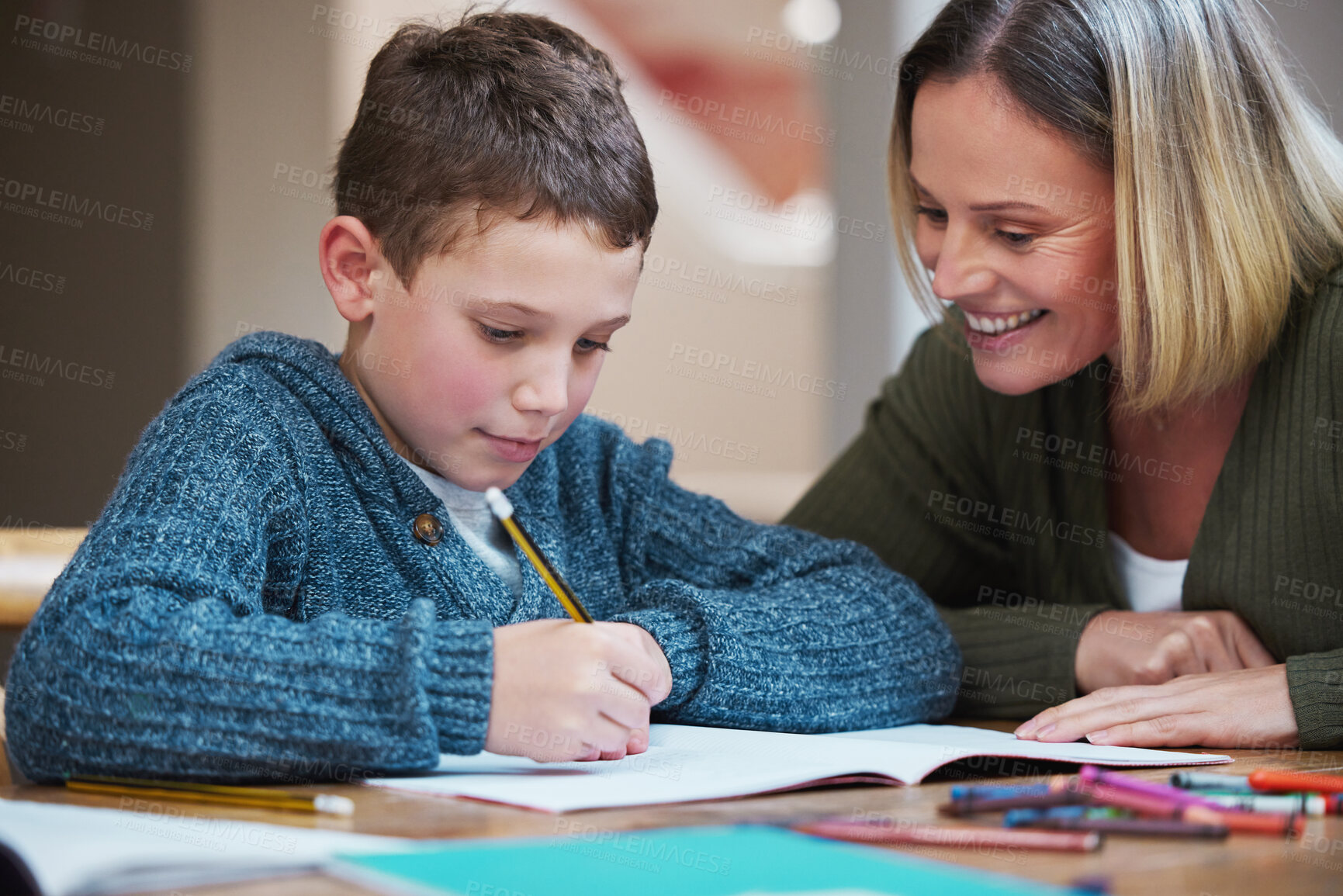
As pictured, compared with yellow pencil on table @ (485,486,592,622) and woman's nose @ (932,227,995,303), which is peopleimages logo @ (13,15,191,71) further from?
yellow pencil on table @ (485,486,592,622)

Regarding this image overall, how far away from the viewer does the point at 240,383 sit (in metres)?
0.99

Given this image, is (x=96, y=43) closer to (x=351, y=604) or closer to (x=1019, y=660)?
(x=351, y=604)

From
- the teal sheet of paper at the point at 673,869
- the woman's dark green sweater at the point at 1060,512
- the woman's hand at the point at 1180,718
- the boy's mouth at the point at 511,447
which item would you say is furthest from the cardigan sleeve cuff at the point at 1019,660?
the teal sheet of paper at the point at 673,869

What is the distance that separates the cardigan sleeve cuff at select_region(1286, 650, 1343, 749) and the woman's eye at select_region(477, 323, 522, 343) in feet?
2.37

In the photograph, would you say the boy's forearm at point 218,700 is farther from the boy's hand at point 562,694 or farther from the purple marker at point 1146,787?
the purple marker at point 1146,787

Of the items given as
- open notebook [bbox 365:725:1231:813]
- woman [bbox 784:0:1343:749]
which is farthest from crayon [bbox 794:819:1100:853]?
woman [bbox 784:0:1343:749]

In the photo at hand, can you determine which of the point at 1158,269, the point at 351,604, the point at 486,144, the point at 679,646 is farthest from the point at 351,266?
the point at 1158,269

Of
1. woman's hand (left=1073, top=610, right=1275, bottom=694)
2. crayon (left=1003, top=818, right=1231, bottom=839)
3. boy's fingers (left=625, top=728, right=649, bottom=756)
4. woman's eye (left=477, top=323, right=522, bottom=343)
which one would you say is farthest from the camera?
woman's hand (left=1073, top=610, right=1275, bottom=694)

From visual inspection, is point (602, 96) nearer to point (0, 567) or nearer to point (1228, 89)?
point (1228, 89)

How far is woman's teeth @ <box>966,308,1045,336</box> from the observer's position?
1254 mm

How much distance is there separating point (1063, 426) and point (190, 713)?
1.03 m

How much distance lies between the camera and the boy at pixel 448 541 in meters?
0.75

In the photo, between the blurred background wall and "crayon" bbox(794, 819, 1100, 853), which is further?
the blurred background wall

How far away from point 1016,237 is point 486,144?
0.53 m
